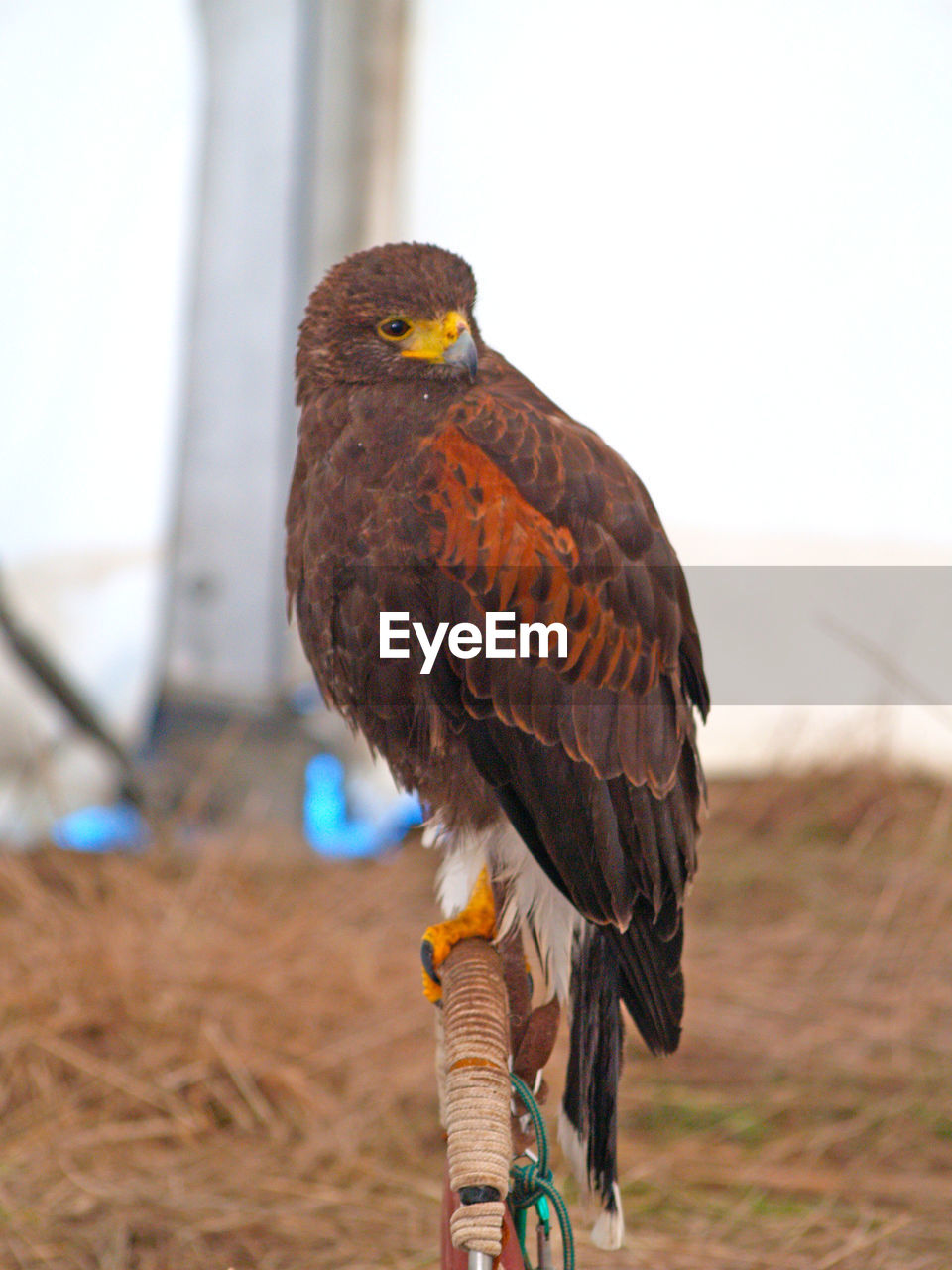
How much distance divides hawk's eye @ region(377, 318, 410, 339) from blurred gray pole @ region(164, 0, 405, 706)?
9.12 feet

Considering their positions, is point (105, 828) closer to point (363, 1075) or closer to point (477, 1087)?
point (363, 1075)

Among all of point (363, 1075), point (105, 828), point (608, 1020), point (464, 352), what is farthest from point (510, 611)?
point (105, 828)

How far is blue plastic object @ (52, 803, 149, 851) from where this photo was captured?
3459 mm

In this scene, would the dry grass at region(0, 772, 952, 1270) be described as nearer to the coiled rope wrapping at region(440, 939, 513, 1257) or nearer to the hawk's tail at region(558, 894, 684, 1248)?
the hawk's tail at region(558, 894, 684, 1248)

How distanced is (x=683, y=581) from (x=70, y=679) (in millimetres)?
2825

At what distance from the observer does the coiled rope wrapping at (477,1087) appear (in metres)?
0.99

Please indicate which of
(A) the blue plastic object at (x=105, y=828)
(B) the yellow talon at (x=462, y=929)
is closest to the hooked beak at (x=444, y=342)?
(B) the yellow talon at (x=462, y=929)

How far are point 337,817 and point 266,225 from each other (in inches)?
80.2

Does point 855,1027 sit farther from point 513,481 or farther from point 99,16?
point 99,16

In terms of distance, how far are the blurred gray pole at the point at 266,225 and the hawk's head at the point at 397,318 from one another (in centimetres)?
272

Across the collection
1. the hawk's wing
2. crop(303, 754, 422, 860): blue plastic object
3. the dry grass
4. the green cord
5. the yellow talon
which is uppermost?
the hawk's wing

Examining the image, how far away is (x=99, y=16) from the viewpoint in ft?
12.3

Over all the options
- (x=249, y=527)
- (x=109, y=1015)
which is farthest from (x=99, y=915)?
(x=249, y=527)

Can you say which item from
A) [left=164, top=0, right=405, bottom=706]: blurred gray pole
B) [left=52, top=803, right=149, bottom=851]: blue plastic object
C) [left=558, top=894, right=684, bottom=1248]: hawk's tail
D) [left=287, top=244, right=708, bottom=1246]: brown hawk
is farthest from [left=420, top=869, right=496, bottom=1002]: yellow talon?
[left=164, top=0, right=405, bottom=706]: blurred gray pole
